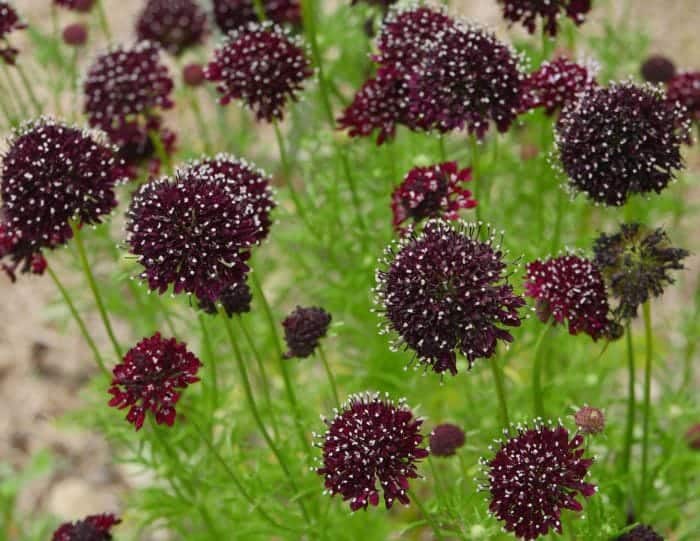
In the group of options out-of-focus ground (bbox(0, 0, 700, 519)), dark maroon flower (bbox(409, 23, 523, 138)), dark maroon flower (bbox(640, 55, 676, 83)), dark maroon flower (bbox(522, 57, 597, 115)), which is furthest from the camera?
out-of-focus ground (bbox(0, 0, 700, 519))

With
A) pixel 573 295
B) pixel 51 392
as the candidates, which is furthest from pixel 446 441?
pixel 51 392

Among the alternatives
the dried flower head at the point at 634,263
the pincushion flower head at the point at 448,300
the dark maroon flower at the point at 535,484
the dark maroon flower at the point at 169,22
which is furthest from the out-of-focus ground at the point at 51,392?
the dark maroon flower at the point at 535,484

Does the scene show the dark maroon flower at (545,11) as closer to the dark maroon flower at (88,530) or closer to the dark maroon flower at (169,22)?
the dark maroon flower at (169,22)

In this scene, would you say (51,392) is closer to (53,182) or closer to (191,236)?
(53,182)

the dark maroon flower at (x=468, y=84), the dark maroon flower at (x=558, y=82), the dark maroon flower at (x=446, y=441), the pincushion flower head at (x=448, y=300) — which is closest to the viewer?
the pincushion flower head at (x=448, y=300)

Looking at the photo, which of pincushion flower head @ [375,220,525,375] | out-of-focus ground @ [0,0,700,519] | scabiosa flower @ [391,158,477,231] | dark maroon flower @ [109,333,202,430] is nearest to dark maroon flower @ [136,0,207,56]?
out-of-focus ground @ [0,0,700,519]

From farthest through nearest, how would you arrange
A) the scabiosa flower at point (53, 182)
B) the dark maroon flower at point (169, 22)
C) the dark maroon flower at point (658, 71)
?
the dark maroon flower at point (169, 22) → the dark maroon flower at point (658, 71) → the scabiosa flower at point (53, 182)

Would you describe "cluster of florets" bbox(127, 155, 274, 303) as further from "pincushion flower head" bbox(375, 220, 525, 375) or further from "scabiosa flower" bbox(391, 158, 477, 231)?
"scabiosa flower" bbox(391, 158, 477, 231)

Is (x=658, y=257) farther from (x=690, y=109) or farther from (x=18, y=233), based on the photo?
(x=18, y=233)
